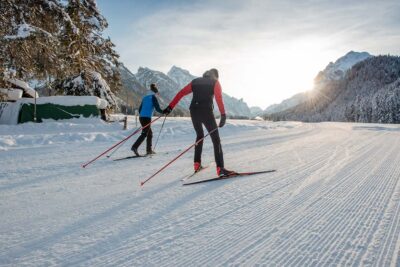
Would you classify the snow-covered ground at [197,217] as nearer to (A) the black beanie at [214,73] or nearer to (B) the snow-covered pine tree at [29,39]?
(A) the black beanie at [214,73]

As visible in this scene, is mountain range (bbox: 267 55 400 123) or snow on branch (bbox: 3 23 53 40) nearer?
snow on branch (bbox: 3 23 53 40)

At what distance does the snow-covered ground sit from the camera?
2592 millimetres

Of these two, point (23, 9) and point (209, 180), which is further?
point (23, 9)

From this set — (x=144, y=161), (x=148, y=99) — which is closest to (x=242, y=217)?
(x=144, y=161)

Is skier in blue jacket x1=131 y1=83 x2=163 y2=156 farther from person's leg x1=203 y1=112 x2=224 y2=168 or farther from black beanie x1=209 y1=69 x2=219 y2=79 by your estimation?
black beanie x1=209 y1=69 x2=219 y2=79

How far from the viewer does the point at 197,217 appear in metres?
3.53

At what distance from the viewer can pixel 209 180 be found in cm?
543

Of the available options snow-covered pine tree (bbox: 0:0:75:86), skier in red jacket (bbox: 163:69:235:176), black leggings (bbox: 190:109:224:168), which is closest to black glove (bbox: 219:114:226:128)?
skier in red jacket (bbox: 163:69:235:176)

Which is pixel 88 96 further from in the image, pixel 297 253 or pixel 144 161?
pixel 297 253

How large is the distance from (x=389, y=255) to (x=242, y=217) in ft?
4.76

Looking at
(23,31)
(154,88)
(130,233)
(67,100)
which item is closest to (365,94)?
(67,100)

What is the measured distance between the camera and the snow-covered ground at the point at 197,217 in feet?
8.50

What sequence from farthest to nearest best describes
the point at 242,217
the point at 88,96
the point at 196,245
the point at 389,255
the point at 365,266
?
the point at 88,96, the point at 242,217, the point at 196,245, the point at 389,255, the point at 365,266

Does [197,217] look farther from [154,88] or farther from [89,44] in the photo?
[89,44]
